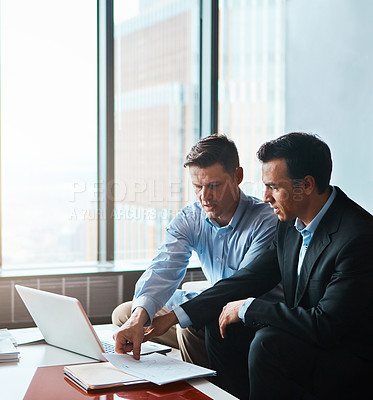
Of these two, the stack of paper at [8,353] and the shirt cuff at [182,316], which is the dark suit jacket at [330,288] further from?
the stack of paper at [8,353]

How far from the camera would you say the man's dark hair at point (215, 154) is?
2.35 meters

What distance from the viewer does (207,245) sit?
2.50 m

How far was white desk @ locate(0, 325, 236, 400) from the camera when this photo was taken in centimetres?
153

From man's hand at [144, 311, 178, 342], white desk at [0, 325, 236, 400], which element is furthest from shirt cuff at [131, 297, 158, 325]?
white desk at [0, 325, 236, 400]

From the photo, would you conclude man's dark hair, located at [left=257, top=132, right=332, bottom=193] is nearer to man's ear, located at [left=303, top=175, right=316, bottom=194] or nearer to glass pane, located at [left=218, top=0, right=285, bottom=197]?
man's ear, located at [left=303, top=175, right=316, bottom=194]

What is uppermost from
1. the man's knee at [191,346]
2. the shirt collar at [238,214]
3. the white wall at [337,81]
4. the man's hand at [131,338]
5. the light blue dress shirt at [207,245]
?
the white wall at [337,81]

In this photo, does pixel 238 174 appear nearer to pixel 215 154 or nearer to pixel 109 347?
pixel 215 154

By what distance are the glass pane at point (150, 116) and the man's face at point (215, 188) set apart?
1386 mm

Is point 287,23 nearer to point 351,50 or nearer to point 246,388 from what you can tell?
point 351,50

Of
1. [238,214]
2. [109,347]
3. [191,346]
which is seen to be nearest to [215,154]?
[238,214]

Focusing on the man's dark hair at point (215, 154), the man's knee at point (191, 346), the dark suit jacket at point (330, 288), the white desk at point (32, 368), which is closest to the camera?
the white desk at point (32, 368)

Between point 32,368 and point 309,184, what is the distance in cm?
107

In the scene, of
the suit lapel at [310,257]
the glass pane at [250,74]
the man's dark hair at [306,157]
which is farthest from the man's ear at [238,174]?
the glass pane at [250,74]

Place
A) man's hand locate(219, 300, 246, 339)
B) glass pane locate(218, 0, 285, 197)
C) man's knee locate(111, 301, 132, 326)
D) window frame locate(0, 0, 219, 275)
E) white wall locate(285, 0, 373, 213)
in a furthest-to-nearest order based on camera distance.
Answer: glass pane locate(218, 0, 285, 197), window frame locate(0, 0, 219, 275), white wall locate(285, 0, 373, 213), man's knee locate(111, 301, 132, 326), man's hand locate(219, 300, 246, 339)
